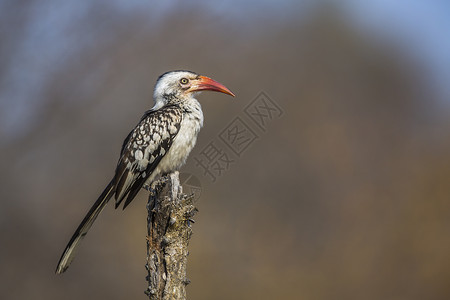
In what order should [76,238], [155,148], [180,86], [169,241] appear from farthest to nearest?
[180,86]
[155,148]
[76,238]
[169,241]

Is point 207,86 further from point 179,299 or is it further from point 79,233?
point 179,299

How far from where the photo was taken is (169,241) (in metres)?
2.87

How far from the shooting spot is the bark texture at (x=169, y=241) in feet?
9.28

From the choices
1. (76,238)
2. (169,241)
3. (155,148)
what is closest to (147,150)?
(155,148)

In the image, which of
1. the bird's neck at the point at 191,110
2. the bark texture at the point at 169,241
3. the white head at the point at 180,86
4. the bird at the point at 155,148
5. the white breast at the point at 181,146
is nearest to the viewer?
the bark texture at the point at 169,241

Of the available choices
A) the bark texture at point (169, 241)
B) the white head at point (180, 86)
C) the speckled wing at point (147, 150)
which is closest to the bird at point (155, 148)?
the speckled wing at point (147, 150)

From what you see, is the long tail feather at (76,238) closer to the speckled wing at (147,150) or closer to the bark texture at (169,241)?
the speckled wing at (147,150)

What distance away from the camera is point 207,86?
4.39 m

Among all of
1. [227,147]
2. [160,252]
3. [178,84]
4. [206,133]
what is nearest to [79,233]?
[160,252]

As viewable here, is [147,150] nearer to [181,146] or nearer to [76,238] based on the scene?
[181,146]

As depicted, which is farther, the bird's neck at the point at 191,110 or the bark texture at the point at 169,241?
the bird's neck at the point at 191,110

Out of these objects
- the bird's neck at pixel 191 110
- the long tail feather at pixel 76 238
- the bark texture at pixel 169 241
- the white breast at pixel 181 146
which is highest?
the bird's neck at pixel 191 110

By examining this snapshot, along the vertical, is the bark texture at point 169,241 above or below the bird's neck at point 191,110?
below

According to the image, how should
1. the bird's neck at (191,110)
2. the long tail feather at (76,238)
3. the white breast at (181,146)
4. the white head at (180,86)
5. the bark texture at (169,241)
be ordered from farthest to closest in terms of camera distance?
1. the white head at (180,86)
2. the bird's neck at (191,110)
3. the white breast at (181,146)
4. the long tail feather at (76,238)
5. the bark texture at (169,241)
